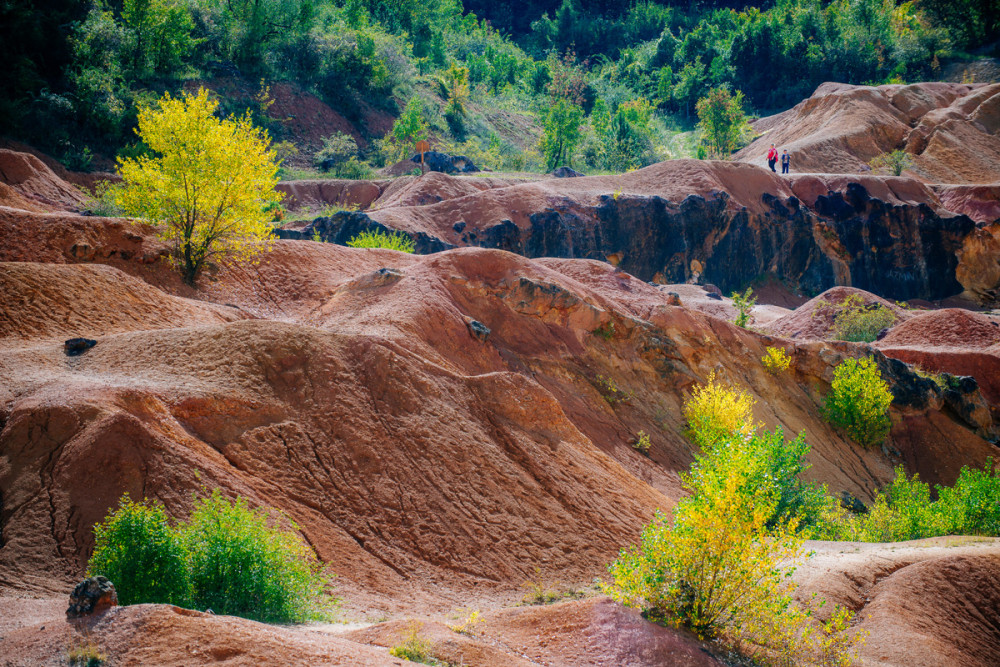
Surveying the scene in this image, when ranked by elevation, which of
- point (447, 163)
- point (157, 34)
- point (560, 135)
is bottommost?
point (447, 163)

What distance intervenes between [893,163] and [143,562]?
2271 inches

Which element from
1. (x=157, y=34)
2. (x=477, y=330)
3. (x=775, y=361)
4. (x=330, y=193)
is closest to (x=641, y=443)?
(x=477, y=330)

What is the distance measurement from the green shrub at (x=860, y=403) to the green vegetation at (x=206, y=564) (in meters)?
23.8

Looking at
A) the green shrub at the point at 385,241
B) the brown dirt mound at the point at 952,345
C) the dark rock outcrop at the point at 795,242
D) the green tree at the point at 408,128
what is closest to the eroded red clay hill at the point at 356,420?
the green shrub at the point at 385,241

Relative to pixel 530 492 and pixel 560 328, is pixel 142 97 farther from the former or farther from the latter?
pixel 530 492

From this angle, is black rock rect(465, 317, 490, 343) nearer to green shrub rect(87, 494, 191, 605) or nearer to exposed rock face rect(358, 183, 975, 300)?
green shrub rect(87, 494, 191, 605)

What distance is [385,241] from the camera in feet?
103

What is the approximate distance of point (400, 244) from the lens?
31.7 meters

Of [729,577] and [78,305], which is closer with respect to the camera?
[729,577]

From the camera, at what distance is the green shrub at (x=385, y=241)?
3036cm

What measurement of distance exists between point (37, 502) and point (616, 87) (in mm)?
80797

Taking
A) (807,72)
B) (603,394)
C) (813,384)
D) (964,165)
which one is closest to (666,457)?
(603,394)

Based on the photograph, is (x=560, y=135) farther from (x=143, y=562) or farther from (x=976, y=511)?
(x=143, y=562)

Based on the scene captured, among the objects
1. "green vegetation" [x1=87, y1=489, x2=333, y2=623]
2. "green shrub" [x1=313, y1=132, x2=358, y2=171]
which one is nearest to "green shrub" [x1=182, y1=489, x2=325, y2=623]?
"green vegetation" [x1=87, y1=489, x2=333, y2=623]
